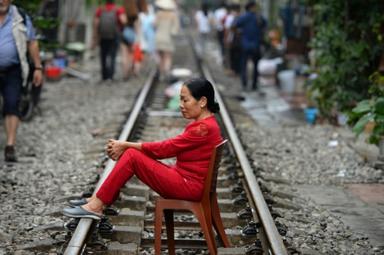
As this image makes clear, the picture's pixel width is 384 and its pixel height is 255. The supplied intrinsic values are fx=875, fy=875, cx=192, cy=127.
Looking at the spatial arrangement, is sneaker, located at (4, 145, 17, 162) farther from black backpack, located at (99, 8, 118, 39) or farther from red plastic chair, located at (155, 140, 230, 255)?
black backpack, located at (99, 8, 118, 39)

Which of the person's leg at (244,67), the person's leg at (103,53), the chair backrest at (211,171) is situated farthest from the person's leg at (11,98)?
the person's leg at (244,67)

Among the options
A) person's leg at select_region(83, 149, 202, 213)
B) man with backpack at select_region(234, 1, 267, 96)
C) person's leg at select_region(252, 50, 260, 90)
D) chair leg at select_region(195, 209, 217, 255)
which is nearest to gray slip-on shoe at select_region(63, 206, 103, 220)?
person's leg at select_region(83, 149, 202, 213)

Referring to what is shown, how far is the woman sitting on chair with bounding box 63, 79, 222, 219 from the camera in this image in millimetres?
5641

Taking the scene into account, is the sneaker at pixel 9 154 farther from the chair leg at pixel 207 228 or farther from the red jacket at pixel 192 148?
the chair leg at pixel 207 228

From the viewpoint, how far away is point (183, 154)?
570 centimetres

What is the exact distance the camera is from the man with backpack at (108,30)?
18922 millimetres

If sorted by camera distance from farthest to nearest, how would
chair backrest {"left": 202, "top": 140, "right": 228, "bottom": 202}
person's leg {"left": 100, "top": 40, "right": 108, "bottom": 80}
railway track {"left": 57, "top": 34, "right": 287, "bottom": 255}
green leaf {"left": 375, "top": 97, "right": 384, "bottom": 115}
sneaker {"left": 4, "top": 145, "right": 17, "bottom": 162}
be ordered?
person's leg {"left": 100, "top": 40, "right": 108, "bottom": 80} → sneaker {"left": 4, "top": 145, "right": 17, "bottom": 162} → green leaf {"left": 375, "top": 97, "right": 384, "bottom": 115} → railway track {"left": 57, "top": 34, "right": 287, "bottom": 255} → chair backrest {"left": 202, "top": 140, "right": 228, "bottom": 202}

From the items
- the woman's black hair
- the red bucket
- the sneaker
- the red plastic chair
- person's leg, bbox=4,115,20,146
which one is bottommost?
the red bucket

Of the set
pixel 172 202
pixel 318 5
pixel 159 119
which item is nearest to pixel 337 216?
pixel 172 202

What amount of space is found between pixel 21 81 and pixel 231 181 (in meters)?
2.58

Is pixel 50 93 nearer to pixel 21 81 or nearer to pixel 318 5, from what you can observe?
pixel 318 5

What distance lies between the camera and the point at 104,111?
14.7m

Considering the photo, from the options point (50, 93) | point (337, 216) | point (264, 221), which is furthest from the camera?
point (50, 93)

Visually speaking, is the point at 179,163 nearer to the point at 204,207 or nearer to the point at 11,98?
the point at 204,207
